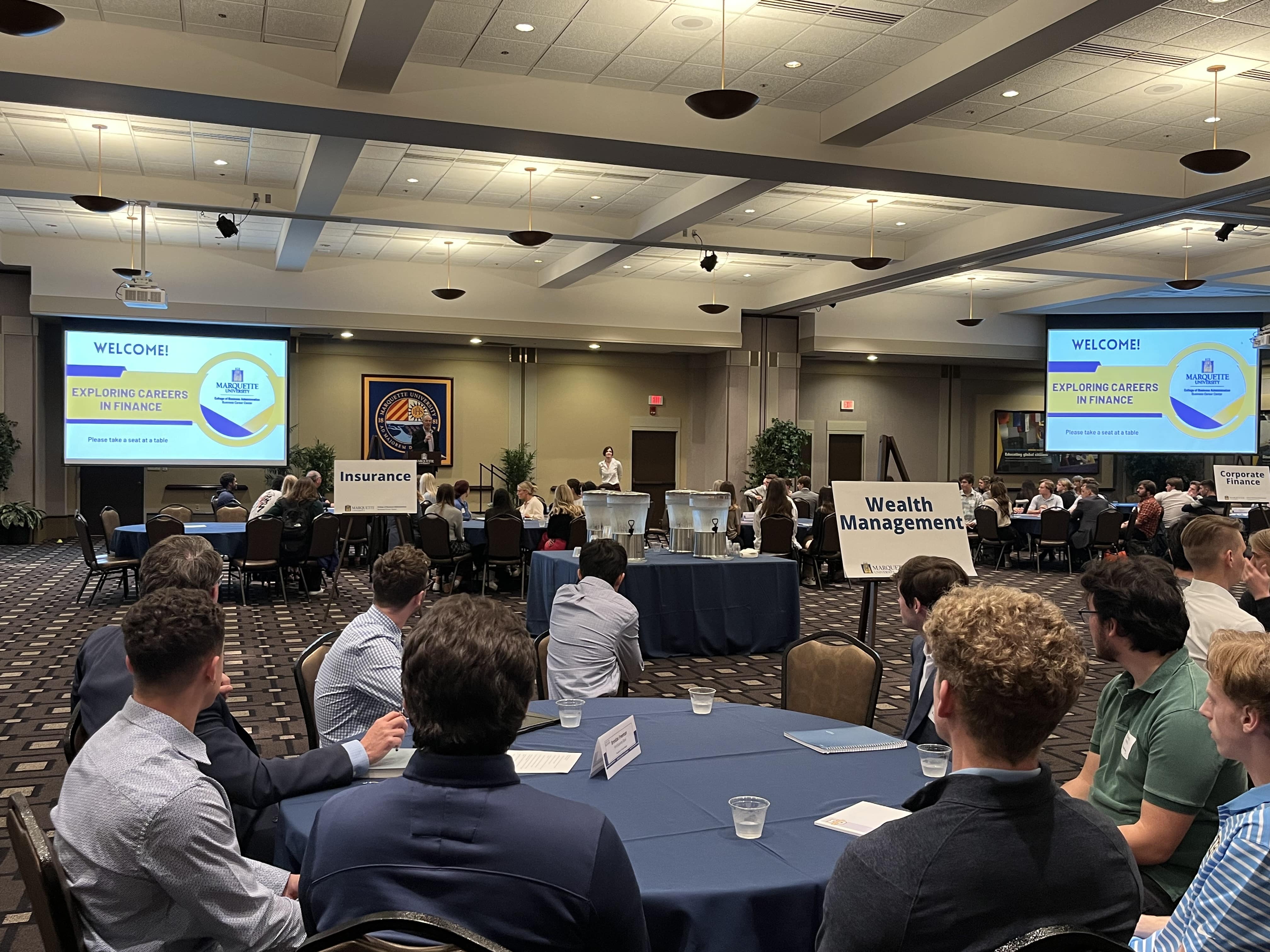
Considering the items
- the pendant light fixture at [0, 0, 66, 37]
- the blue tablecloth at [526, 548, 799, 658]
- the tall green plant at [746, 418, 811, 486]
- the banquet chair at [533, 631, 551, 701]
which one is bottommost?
the blue tablecloth at [526, 548, 799, 658]

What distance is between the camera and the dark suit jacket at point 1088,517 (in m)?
13.2

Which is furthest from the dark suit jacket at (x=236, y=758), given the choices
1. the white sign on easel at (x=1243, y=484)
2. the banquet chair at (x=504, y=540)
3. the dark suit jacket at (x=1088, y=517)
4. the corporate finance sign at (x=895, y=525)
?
the dark suit jacket at (x=1088, y=517)

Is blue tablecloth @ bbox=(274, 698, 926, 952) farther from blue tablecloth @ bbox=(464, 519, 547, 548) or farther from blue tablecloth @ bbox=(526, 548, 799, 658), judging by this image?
blue tablecloth @ bbox=(464, 519, 547, 548)

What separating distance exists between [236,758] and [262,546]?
757 cm

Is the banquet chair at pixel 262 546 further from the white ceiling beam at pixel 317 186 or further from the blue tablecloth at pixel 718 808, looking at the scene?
the blue tablecloth at pixel 718 808

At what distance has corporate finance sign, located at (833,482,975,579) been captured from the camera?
487 cm

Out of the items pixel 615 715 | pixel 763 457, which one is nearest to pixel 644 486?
pixel 763 457

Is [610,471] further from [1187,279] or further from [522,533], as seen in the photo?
[1187,279]

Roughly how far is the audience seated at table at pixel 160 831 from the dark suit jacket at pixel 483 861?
1.50ft

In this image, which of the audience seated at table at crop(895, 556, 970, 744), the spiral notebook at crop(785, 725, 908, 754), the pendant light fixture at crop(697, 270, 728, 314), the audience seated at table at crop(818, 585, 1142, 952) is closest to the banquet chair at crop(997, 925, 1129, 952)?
the audience seated at table at crop(818, 585, 1142, 952)

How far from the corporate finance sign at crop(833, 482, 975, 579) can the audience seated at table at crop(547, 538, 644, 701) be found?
125 cm

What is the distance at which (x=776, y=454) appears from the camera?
18062mm

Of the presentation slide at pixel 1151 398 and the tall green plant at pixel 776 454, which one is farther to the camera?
the tall green plant at pixel 776 454

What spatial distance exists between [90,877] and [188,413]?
15.0 meters
